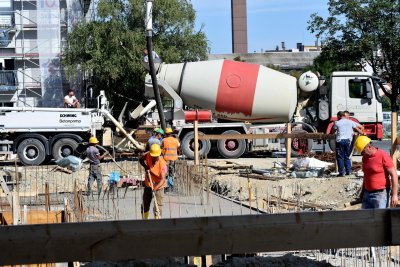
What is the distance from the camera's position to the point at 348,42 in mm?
38375

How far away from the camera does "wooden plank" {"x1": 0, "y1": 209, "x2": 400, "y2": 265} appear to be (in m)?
5.57

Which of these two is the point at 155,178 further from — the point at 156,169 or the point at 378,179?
the point at 378,179

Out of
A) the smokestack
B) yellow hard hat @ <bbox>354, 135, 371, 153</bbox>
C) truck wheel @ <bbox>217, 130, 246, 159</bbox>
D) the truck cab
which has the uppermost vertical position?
the smokestack

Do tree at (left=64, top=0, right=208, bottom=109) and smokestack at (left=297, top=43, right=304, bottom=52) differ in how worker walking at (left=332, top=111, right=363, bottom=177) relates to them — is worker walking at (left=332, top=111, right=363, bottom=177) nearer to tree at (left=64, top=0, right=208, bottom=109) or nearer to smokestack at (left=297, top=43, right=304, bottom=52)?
tree at (left=64, top=0, right=208, bottom=109)

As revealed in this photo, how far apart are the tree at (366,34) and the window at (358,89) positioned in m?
13.5

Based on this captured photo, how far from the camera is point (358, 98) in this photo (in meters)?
23.8

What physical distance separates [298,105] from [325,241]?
62.7 ft

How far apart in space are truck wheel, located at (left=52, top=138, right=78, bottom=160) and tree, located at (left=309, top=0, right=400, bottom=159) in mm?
19091

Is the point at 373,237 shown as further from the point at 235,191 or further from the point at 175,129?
the point at 175,129

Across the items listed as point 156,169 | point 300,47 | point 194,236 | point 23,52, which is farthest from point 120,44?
point 300,47

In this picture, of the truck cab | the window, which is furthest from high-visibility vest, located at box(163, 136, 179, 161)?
the window

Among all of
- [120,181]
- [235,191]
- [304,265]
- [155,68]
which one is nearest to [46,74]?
[155,68]

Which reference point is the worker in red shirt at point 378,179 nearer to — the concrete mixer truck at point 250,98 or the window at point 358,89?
the concrete mixer truck at point 250,98

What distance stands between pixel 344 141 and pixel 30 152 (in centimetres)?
1086
